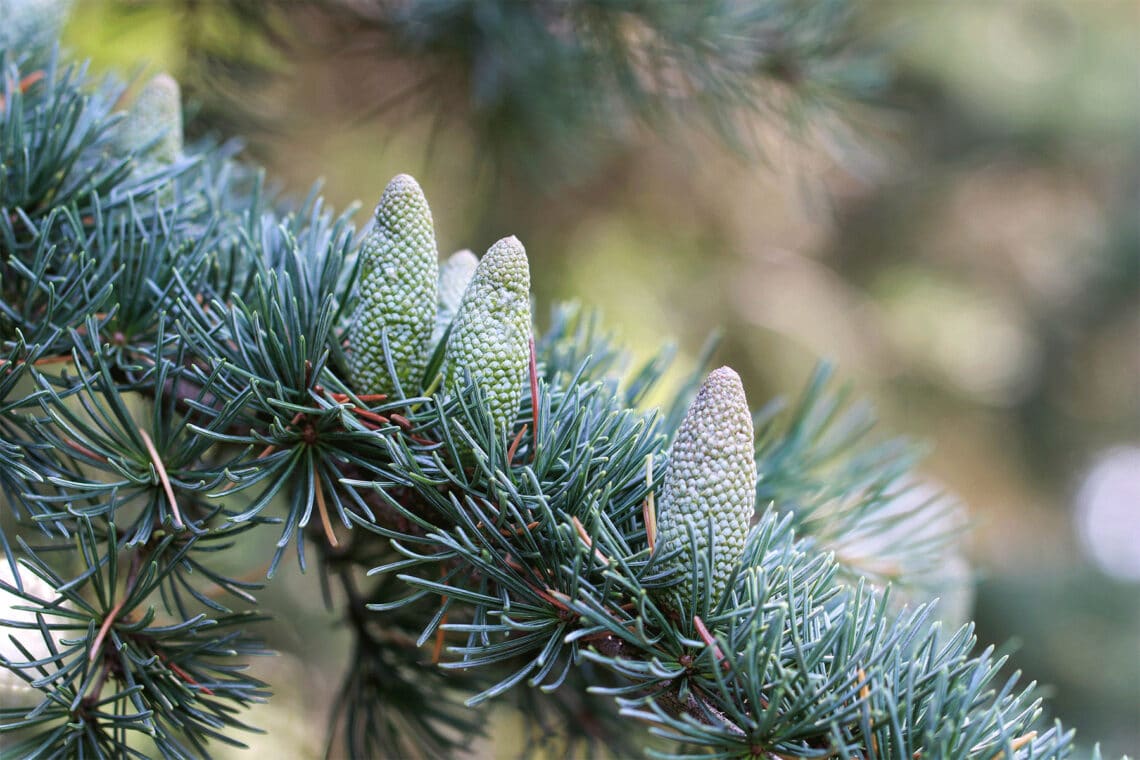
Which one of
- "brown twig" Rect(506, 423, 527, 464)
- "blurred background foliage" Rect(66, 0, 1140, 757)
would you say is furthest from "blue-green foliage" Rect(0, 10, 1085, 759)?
"blurred background foliage" Rect(66, 0, 1140, 757)

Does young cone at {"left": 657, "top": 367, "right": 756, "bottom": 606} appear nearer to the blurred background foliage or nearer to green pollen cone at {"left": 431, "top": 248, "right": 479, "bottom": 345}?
green pollen cone at {"left": 431, "top": 248, "right": 479, "bottom": 345}

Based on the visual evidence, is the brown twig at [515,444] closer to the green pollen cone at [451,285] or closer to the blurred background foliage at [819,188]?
the green pollen cone at [451,285]

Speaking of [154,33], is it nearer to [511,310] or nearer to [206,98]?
[206,98]

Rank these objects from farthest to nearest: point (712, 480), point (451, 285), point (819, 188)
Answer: point (819, 188), point (451, 285), point (712, 480)

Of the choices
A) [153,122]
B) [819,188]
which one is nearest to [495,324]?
[153,122]

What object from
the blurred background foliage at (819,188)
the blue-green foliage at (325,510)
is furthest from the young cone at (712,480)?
the blurred background foliage at (819,188)

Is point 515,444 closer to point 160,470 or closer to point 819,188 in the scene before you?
point 160,470
